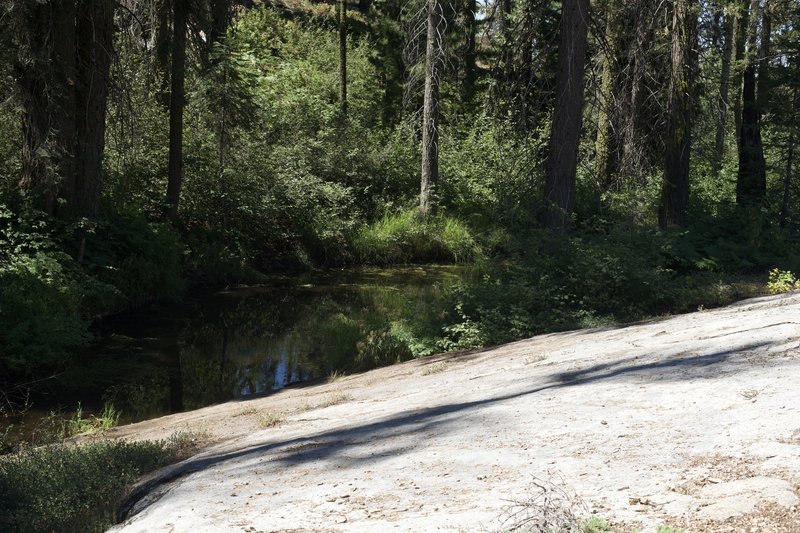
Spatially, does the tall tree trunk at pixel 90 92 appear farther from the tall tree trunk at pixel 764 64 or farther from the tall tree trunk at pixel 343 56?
the tall tree trunk at pixel 764 64

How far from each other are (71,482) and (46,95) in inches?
445

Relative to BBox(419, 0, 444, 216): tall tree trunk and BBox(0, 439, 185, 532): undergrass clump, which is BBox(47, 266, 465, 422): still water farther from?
BBox(419, 0, 444, 216): tall tree trunk

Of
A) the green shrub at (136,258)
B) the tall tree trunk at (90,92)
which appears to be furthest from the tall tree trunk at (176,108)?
the tall tree trunk at (90,92)

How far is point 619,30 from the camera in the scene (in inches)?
938

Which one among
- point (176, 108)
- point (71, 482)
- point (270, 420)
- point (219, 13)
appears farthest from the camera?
point (176, 108)

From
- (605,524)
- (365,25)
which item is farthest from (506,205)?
(365,25)

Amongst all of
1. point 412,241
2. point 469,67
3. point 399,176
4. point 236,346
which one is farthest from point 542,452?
point 469,67

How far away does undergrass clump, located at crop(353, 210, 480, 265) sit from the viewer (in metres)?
26.2

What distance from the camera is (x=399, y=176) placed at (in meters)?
30.0

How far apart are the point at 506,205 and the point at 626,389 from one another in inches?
433

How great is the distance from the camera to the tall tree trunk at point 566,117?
1563 cm

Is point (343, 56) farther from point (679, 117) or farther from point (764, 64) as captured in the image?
point (679, 117)

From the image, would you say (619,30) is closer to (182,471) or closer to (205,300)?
(205,300)

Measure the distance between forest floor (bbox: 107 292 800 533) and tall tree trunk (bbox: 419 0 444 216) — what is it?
60.5 ft
